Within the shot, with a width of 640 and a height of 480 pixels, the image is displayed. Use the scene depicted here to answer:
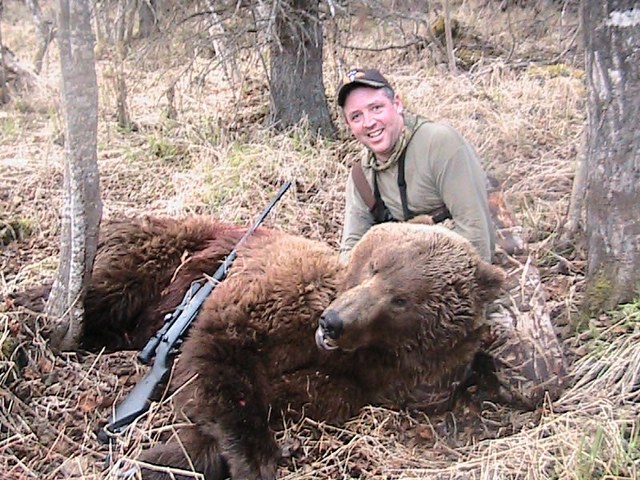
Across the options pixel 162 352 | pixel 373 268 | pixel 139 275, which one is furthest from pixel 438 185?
pixel 139 275

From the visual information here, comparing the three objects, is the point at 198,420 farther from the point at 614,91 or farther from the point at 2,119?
the point at 2,119

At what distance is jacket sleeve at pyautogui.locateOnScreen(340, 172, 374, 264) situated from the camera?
142 inches

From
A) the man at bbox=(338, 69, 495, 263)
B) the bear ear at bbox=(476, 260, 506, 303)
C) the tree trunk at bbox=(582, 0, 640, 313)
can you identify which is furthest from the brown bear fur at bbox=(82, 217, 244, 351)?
the tree trunk at bbox=(582, 0, 640, 313)

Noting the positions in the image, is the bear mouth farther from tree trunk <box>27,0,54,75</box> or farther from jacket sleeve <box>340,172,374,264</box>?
tree trunk <box>27,0,54,75</box>

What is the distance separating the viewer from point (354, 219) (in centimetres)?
370

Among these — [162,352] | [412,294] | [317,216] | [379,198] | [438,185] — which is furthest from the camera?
[317,216]

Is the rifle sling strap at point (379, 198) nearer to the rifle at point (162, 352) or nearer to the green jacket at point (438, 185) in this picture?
the green jacket at point (438, 185)

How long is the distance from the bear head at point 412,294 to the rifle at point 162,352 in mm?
733

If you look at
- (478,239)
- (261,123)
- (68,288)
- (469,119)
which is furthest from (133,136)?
(478,239)

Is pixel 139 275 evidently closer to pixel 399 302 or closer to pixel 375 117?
pixel 375 117

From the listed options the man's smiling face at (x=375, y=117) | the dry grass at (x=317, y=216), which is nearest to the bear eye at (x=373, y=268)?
the dry grass at (x=317, y=216)

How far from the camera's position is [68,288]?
3498 mm

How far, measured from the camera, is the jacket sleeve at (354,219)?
362 cm

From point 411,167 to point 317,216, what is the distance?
1.84 meters
